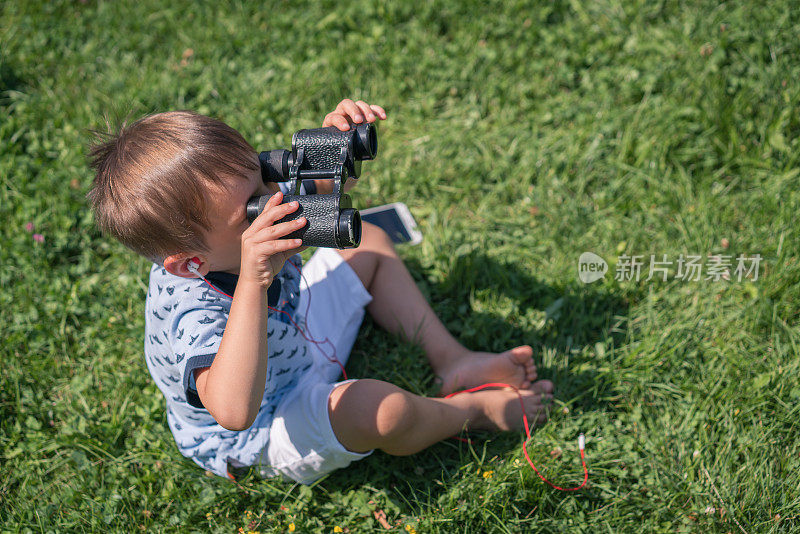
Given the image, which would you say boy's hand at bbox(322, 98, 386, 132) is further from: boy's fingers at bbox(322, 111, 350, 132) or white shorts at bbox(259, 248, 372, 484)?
white shorts at bbox(259, 248, 372, 484)

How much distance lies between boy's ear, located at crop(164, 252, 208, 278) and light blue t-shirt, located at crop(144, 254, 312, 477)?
38 mm

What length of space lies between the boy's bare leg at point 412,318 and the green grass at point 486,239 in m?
0.10

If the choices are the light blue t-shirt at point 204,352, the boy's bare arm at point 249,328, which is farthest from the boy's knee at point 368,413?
the boy's bare arm at point 249,328

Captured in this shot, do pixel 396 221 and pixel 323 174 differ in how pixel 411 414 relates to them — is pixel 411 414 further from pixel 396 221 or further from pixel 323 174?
pixel 396 221

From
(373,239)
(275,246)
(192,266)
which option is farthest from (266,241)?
(373,239)

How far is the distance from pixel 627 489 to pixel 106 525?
1847 millimetres

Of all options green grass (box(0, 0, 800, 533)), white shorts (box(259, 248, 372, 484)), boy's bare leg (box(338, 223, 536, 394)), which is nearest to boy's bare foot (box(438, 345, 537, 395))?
boy's bare leg (box(338, 223, 536, 394))

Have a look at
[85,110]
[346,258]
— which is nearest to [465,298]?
[346,258]

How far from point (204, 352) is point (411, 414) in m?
0.70

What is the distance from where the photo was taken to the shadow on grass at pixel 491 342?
249cm

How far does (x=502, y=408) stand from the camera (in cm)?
252

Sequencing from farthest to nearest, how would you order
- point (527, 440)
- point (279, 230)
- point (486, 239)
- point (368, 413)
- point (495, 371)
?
point (486, 239) → point (495, 371) → point (527, 440) → point (368, 413) → point (279, 230)

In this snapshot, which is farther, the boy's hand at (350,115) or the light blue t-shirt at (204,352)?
the boy's hand at (350,115)

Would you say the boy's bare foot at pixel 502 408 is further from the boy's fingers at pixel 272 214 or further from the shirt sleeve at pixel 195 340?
the boy's fingers at pixel 272 214
